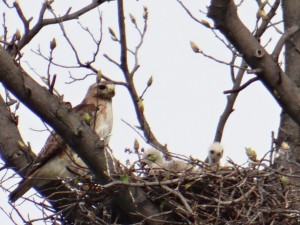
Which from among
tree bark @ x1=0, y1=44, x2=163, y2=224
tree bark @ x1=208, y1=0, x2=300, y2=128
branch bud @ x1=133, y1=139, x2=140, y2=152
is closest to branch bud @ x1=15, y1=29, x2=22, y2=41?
tree bark @ x1=0, y1=44, x2=163, y2=224

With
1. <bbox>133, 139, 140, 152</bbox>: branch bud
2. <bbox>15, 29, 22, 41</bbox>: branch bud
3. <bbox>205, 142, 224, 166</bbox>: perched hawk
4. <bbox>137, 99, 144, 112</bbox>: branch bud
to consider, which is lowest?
<bbox>133, 139, 140, 152</bbox>: branch bud

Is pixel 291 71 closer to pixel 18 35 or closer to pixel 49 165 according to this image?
pixel 49 165

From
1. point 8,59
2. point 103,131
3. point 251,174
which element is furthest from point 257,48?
point 103,131

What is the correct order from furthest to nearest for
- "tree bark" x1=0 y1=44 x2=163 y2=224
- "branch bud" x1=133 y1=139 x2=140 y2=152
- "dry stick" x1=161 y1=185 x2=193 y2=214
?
"branch bud" x1=133 y1=139 x2=140 y2=152
"dry stick" x1=161 y1=185 x2=193 y2=214
"tree bark" x1=0 y1=44 x2=163 y2=224

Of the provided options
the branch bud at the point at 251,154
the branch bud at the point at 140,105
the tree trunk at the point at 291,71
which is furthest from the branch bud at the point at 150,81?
the tree trunk at the point at 291,71

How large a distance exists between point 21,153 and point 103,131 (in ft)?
4.78

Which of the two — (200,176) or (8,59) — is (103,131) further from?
(8,59)

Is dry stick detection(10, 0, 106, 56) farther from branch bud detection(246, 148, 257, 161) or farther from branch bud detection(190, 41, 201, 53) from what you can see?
branch bud detection(246, 148, 257, 161)

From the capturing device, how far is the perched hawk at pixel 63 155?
7.77 metres

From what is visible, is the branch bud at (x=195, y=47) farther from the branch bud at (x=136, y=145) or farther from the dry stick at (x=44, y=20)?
the dry stick at (x=44, y=20)

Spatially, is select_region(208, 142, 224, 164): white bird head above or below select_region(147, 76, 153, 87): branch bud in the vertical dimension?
below

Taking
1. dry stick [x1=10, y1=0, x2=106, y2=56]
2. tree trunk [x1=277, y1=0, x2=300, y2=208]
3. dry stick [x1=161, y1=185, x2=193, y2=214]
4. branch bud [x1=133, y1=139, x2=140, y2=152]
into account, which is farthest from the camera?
tree trunk [x1=277, y1=0, x2=300, y2=208]

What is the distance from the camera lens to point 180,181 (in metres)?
7.10

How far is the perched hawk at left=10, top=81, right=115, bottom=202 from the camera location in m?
7.77
